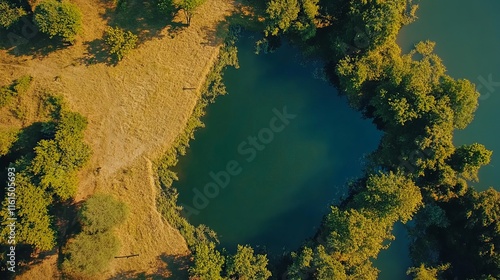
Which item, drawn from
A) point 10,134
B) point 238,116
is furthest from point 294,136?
point 10,134

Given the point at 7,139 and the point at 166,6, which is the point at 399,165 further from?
the point at 7,139

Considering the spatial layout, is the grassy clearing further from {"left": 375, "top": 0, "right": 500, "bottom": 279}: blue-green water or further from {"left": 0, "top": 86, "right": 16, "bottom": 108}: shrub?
{"left": 375, "top": 0, "right": 500, "bottom": 279}: blue-green water

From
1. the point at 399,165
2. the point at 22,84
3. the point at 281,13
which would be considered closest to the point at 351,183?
the point at 399,165

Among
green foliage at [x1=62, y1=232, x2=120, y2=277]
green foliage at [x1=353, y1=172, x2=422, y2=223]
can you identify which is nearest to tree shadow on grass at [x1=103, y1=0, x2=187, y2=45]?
Result: green foliage at [x1=62, y1=232, x2=120, y2=277]

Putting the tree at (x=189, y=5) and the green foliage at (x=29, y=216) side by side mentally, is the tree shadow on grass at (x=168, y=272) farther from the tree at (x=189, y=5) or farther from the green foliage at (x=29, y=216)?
the tree at (x=189, y=5)

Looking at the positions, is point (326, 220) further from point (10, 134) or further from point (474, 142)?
point (10, 134)
